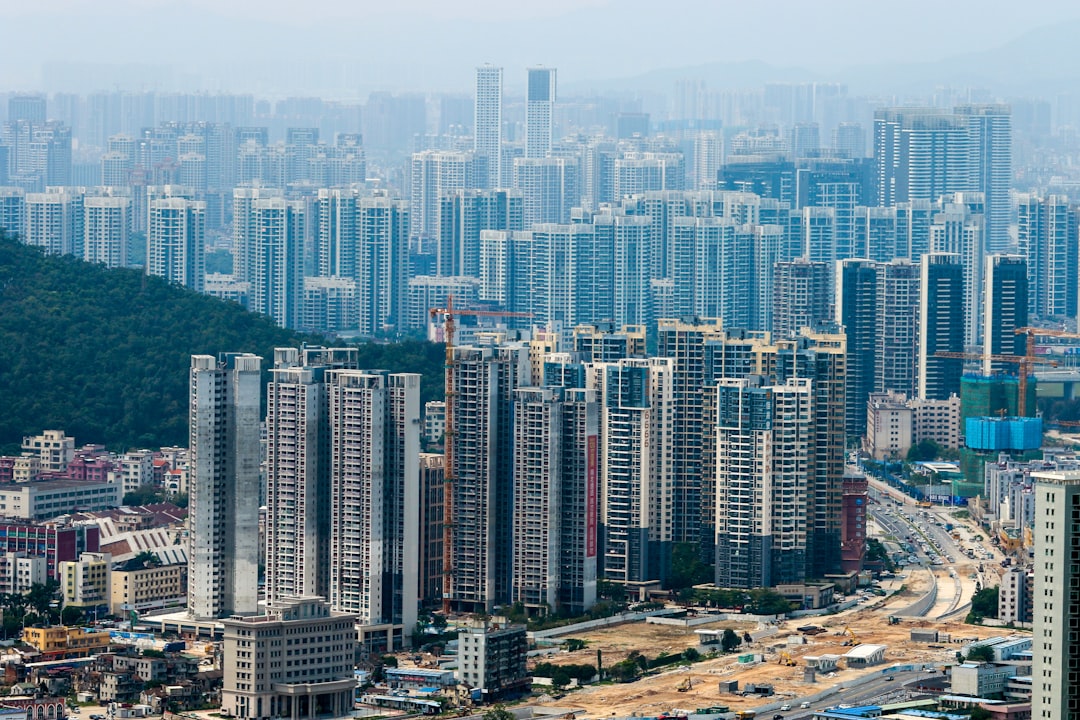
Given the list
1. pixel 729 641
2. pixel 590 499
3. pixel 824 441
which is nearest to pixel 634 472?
pixel 590 499

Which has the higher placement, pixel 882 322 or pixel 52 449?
pixel 882 322

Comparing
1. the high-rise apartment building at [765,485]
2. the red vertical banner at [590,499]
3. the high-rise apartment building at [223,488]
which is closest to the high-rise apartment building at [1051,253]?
the high-rise apartment building at [765,485]

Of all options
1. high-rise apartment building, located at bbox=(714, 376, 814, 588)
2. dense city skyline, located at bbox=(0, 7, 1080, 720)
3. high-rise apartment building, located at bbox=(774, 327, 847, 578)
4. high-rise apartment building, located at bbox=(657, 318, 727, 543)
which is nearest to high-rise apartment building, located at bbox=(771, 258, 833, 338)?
dense city skyline, located at bbox=(0, 7, 1080, 720)

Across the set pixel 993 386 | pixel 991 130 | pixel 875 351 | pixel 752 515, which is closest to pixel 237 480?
pixel 752 515

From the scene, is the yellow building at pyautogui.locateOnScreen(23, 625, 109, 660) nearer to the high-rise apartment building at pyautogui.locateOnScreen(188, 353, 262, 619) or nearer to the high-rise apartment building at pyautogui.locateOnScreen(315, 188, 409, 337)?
the high-rise apartment building at pyautogui.locateOnScreen(188, 353, 262, 619)

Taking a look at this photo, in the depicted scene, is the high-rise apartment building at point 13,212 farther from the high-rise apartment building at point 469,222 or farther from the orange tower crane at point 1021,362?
the orange tower crane at point 1021,362

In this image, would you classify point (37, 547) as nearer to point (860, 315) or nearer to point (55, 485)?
point (55, 485)
